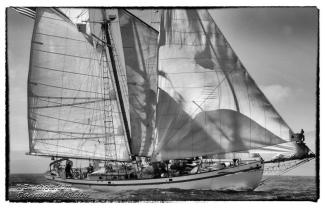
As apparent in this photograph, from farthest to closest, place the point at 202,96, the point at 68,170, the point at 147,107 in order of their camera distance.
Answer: the point at 68,170 → the point at 147,107 → the point at 202,96

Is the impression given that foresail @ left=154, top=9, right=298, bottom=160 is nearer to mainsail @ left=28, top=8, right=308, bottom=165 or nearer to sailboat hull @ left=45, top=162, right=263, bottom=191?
mainsail @ left=28, top=8, right=308, bottom=165

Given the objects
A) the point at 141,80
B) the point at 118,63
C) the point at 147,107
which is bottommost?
the point at 147,107

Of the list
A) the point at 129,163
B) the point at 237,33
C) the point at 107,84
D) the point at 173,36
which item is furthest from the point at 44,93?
the point at 237,33

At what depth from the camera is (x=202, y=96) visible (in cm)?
1173

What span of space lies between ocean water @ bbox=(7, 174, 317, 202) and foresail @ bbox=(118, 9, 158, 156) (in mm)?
1264

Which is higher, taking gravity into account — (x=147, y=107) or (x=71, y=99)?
(x=71, y=99)

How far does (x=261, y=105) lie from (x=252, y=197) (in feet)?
5.29

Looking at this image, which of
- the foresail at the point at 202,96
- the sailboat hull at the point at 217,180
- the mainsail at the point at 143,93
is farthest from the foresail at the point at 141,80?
the foresail at the point at 202,96

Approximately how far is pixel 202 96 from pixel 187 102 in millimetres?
281

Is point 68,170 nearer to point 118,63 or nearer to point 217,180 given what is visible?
point 118,63

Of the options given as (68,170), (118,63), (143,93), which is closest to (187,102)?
(143,93)

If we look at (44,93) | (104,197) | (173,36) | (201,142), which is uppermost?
(173,36)

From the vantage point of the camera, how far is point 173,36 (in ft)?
38.9

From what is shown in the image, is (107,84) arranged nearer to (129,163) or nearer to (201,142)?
(129,163)
